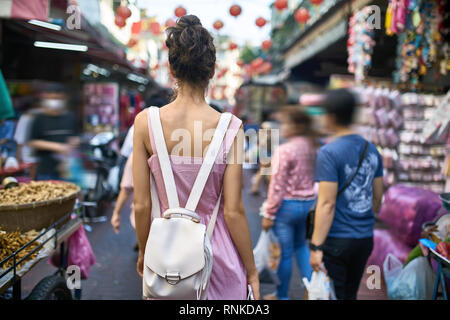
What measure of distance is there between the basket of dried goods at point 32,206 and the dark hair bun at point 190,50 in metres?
1.48

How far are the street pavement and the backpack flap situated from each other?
2265 mm

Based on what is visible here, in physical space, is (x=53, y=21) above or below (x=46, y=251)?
above

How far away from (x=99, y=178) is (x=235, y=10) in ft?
16.9

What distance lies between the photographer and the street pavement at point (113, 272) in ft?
14.5

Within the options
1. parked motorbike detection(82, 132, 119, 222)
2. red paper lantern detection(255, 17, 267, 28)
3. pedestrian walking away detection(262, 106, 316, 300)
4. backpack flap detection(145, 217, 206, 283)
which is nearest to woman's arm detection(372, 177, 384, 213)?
pedestrian walking away detection(262, 106, 316, 300)

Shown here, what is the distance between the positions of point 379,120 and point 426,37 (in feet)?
4.64

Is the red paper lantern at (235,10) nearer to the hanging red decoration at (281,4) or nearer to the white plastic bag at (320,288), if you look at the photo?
the hanging red decoration at (281,4)

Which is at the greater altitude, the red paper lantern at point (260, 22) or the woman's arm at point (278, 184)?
the red paper lantern at point (260, 22)

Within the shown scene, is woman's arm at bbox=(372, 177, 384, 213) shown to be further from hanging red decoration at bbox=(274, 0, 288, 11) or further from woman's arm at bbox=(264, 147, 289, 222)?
hanging red decoration at bbox=(274, 0, 288, 11)

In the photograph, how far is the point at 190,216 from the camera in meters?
1.83

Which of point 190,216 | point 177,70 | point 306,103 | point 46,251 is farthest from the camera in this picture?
point 306,103

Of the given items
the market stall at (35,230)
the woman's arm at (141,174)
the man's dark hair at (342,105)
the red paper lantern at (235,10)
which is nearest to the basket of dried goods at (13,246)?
the market stall at (35,230)
